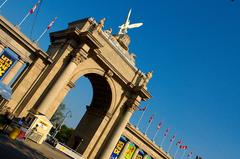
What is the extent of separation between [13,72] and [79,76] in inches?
290

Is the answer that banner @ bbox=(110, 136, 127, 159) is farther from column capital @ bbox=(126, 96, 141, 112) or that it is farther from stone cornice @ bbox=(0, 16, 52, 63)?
stone cornice @ bbox=(0, 16, 52, 63)

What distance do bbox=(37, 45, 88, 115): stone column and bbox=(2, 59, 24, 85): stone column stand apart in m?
4.12

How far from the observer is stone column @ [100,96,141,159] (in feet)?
111

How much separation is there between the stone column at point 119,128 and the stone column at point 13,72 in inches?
555

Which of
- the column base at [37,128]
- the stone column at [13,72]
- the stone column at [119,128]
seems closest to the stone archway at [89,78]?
the stone column at [119,128]

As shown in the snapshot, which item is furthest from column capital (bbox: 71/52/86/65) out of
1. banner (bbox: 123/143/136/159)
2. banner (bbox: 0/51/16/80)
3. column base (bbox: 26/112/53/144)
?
banner (bbox: 123/143/136/159)

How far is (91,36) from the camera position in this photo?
2988 centimetres

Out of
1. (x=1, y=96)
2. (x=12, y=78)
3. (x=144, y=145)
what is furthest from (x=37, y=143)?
(x=144, y=145)

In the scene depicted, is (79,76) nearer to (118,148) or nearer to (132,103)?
(132,103)

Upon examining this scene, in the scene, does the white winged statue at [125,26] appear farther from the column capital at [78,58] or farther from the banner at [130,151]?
A: the banner at [130,151]

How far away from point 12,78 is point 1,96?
4.94 metres

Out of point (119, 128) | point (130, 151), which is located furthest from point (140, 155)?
point (119, 128)

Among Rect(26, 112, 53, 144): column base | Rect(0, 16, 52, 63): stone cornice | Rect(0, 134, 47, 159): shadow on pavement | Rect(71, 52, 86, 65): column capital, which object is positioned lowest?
Rect(0, 134, 47, 159): shadow on pavement

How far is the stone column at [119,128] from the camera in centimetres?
3384
